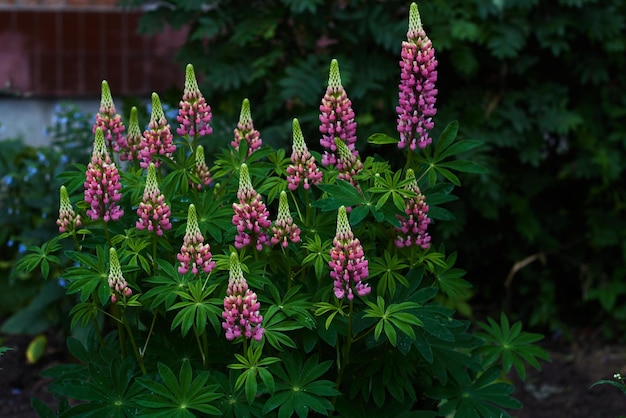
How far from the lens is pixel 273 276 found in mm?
3068

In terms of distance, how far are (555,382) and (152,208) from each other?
9.98ft

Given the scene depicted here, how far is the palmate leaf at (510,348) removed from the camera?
350cm

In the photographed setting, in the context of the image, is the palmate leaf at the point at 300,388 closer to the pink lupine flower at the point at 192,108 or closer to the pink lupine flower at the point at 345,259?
the pink lupine flower at the point at 345,259

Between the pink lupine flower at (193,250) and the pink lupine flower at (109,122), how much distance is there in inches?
27.2

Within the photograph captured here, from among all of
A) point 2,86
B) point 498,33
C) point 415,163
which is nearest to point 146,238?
point 415,163

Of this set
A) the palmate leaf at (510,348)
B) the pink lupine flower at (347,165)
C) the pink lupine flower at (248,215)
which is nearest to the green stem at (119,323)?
the pink lupine flower at (248,215)

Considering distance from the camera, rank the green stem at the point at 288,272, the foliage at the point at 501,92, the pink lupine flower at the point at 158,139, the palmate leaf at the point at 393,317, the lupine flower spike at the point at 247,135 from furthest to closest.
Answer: the foliage at the point at 501,92 < the lupine flower spike at the point at 247,135 < the pink lupine flower at the point at 158,139 < the green stem at the point at 288,272 < the palmate leaf at the point at 393,317

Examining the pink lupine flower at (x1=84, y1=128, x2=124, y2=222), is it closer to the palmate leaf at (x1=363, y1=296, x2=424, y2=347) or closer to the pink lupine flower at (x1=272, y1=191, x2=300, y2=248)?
the pink lupine flower at (x1=272, y1=191, x2=300, y2=248)

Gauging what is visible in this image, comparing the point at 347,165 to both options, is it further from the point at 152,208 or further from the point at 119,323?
the point at 119,323

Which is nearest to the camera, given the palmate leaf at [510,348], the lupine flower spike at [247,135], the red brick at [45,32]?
the lupine flower spike at [247,135]

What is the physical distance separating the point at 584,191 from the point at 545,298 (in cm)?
66

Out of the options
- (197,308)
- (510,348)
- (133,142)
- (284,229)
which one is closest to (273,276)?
(284,229)

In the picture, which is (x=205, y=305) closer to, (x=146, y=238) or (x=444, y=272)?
(x=146, y=238)

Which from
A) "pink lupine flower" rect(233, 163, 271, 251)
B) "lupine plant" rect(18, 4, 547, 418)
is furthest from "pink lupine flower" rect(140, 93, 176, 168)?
"pink lupine flower" rect(233, 163, 271, 251)
